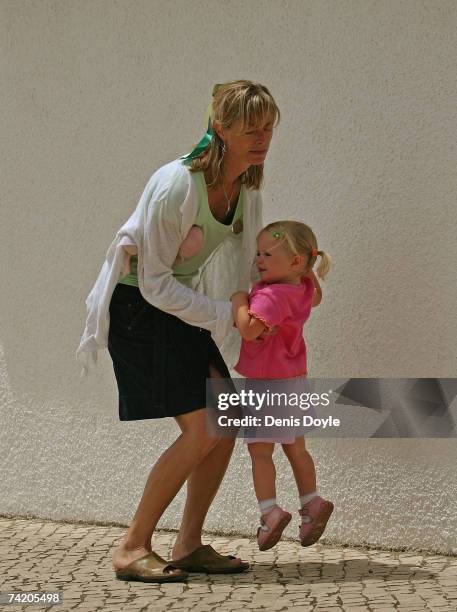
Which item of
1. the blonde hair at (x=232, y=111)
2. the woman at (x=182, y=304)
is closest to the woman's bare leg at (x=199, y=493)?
the woman at (x=182, y=304)

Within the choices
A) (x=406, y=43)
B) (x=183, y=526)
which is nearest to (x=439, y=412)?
(x=183, y=526)

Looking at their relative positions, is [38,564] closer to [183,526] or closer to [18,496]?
[183,526]

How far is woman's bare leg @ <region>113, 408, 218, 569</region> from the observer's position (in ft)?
15.7

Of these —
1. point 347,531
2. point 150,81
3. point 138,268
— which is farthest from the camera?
point 150,81

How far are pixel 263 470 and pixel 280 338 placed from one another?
0.49m

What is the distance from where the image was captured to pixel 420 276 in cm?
510

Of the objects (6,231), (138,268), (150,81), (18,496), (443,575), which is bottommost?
(443,575)

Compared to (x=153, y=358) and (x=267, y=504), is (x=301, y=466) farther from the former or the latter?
(x=153, y=358)

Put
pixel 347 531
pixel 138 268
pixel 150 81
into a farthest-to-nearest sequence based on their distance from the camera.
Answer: pixel 150 81 → pixel 347 531 → pixel 138 268

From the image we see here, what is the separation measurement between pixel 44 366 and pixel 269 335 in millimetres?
1644

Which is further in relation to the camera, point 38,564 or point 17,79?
point 17,79

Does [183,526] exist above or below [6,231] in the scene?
below

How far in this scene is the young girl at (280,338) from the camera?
4.69 m

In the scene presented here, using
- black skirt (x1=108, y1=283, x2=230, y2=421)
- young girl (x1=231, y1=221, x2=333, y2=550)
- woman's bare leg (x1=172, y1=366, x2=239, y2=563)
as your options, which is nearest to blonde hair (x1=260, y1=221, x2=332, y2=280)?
young girl (x1=231, y1=221, x2=333, y2=550)
